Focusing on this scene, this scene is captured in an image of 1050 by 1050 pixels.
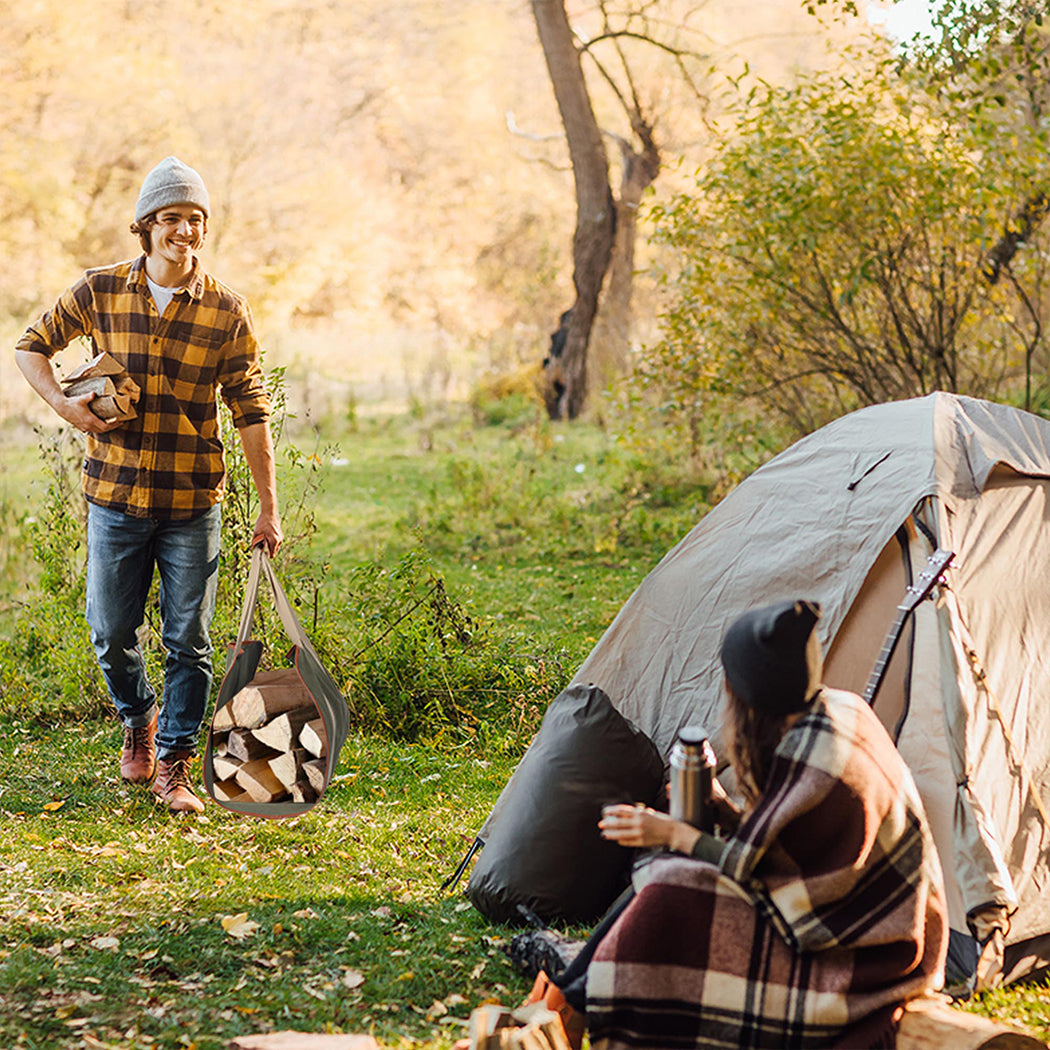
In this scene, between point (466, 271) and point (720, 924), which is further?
point (466, 271)

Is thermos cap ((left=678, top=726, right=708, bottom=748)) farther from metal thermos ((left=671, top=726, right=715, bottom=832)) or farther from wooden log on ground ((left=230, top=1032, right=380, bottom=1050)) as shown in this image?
wooden log on ground ((left=230, top=1032, right=380, bottom=1050))

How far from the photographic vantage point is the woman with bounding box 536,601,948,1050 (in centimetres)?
238

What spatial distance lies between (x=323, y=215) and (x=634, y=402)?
63.3 ft

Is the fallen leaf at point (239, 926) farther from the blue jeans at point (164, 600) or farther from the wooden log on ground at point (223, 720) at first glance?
the blue jeans at point (164, 600)

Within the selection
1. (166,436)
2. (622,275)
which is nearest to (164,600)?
(166,436)

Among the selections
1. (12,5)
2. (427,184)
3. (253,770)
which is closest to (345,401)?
(12,5)

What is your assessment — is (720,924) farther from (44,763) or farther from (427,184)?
(427,184)

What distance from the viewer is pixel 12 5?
61.4 feet

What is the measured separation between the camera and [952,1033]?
246 centimetres

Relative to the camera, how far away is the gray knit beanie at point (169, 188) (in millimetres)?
3703

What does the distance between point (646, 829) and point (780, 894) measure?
0.96 feet

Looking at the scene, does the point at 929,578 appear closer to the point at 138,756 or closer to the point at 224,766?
the point at 224,766

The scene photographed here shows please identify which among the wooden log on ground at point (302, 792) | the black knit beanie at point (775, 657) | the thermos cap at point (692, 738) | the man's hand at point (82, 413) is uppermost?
the man's hand at point (82, 413)

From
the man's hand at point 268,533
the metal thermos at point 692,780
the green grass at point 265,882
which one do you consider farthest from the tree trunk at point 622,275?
the metal thermos at point 692,780
